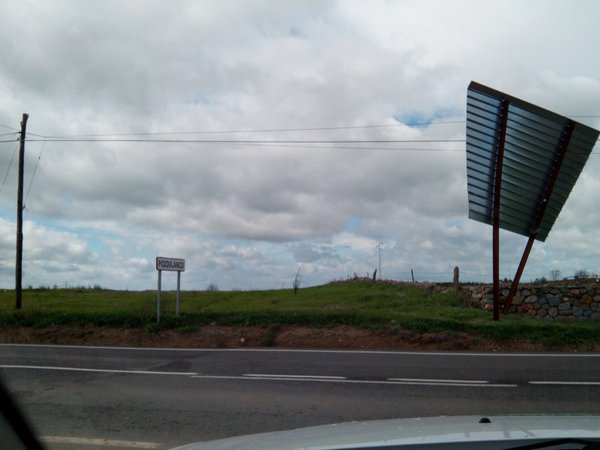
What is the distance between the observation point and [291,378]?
10781 mm

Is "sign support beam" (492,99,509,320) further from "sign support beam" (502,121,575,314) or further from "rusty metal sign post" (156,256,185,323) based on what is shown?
"rusty metal sign post" (156,256,185,323)

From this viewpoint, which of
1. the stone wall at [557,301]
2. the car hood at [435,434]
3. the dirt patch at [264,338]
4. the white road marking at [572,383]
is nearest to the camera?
the car hood at [435,434]

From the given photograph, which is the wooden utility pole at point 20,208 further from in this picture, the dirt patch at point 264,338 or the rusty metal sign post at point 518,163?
the rusty metal sign post at point 518,163

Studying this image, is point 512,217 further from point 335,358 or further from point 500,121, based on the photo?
point 335,358

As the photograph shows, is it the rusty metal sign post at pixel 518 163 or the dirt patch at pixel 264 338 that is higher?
the rusty metal sign post at pixel 518 163

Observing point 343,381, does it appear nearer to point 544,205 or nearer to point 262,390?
point 262,390

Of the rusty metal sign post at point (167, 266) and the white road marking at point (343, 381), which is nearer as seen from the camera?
the white road marking at point (343, 381)

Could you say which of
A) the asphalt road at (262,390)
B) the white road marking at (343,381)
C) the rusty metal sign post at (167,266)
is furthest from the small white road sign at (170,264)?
the white road marking at (343,381)

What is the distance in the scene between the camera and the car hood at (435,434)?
2.60m

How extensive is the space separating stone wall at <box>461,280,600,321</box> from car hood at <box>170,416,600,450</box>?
63.8ft

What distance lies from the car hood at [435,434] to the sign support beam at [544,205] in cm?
1638

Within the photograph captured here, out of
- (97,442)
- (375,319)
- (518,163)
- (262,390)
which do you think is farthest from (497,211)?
(97,442)

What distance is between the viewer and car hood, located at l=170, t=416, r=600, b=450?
2604mm

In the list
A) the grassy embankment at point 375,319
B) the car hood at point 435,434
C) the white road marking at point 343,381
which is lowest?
the white road marking at point 343,381
